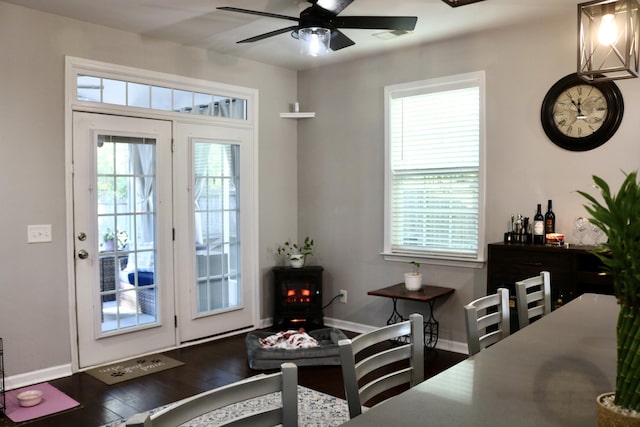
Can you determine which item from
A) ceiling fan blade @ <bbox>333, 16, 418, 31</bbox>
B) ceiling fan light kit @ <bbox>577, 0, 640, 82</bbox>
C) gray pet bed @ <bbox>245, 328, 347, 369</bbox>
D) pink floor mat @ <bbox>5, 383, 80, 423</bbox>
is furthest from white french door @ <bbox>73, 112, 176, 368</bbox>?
ceiling fan light kit @ <bbox>577, 0, 640, 82</bbox>

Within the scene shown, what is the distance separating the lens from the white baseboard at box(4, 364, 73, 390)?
3852 millimetres

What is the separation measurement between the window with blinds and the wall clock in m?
0.58

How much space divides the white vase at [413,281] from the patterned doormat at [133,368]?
2077mm

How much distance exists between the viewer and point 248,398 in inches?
51.6

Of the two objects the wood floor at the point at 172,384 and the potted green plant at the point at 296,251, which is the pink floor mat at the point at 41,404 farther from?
the potted green plant at the point at 296,251

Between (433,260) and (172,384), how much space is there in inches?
98.4

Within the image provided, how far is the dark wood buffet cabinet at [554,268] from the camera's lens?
12.2ft

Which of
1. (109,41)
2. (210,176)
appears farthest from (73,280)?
(109,41)

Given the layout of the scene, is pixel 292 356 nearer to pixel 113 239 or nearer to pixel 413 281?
pixel 413 281

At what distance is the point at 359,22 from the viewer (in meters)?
3.39

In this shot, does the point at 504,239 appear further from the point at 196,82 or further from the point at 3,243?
the point at 3,243

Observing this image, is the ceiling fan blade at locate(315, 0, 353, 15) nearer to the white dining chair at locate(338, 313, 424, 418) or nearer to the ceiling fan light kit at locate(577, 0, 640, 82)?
the ceiling fan light kit at locate(577, 0, 640, 82)

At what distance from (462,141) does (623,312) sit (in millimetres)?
3727

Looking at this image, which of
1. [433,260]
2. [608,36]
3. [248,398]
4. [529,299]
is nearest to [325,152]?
[433,260]
